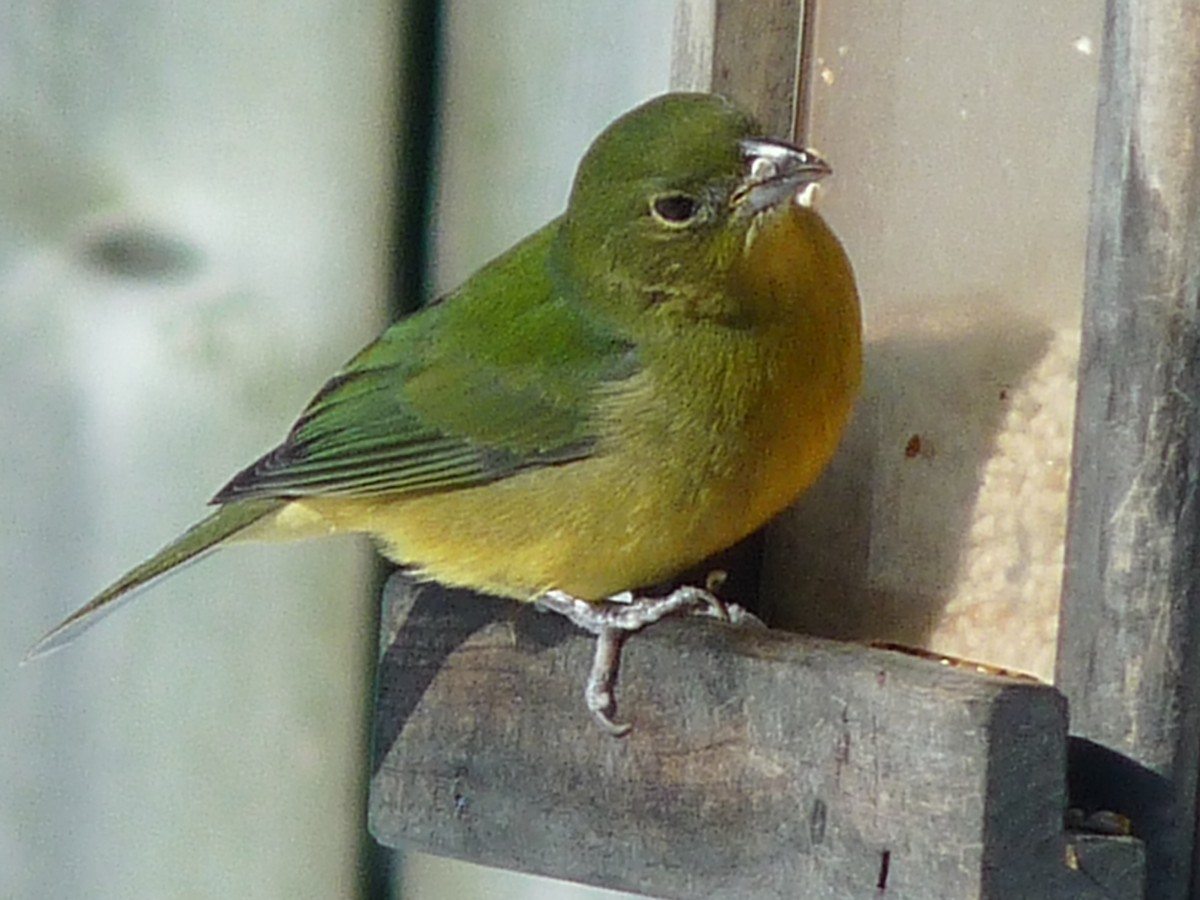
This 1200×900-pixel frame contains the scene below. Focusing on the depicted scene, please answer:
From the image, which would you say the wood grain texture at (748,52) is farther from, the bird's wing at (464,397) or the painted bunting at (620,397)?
the bird's wing at (464,397)

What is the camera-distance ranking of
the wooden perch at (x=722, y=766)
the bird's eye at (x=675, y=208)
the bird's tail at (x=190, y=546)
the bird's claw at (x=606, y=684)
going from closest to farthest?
1. the wooden perch at (x=722, y=766)
2. the bird's claw at (x=606, y=684)
3. the bird's eye at (x=675, y=208)
4. the bird's tail at (x=190, y=546)

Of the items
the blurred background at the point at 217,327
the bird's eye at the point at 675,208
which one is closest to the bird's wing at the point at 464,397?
the bird's eye at the point at 675,208

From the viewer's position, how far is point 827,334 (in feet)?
4.62

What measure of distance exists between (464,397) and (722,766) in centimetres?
46

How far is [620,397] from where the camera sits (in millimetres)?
1466

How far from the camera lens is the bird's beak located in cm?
136

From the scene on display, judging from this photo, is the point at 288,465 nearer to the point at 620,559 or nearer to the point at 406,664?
the point at 406,664

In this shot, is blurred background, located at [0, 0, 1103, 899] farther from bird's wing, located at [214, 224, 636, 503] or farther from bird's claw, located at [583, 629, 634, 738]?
bird's claw, located at [583, 629, 634, 738]

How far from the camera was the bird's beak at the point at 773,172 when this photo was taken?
1.36 metres

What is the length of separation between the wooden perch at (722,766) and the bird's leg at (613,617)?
0.04 ft

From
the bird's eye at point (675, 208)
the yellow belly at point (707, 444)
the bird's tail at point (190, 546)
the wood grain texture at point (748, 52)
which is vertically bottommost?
the bird's tail at point (190, 546)

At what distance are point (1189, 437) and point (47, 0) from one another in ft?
4.41

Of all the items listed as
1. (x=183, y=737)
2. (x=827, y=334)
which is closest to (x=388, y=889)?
(x=183, y=737)

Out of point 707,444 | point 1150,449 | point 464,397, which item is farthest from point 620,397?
point 1150,449
